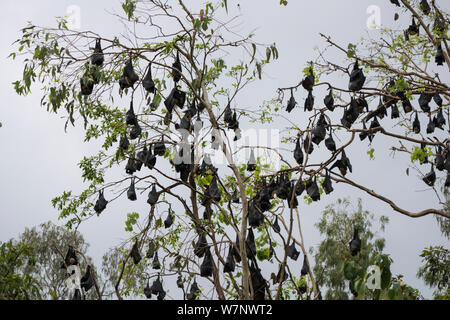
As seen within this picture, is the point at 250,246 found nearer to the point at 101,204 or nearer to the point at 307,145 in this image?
the point at 307,145

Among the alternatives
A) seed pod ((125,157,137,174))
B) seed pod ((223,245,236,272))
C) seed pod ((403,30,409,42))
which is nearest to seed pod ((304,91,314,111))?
seed pod ((125,157,137,174))

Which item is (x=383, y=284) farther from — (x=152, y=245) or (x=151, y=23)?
(x=151, y=23)

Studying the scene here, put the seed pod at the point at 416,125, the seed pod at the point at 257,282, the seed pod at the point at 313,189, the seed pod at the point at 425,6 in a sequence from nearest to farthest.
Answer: the seed pod at the point at 257,282 < the seed pod at the point at 313,189 < the seed pod at the point at 416,125 < the seed pod at the point at 425,6

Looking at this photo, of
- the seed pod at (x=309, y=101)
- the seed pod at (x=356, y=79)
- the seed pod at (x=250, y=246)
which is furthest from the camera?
the seed pod at (x=309, y=101)

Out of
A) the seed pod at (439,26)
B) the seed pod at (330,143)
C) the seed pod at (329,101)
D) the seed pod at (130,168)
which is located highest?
the seed pod at (439,26)

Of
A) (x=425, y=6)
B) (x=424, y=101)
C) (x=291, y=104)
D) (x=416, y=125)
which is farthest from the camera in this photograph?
(x=425, y=6)

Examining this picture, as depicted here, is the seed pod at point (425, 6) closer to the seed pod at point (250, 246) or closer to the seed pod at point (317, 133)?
the seed pod at point (317, 133)

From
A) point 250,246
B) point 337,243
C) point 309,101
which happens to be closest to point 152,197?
point 250,246

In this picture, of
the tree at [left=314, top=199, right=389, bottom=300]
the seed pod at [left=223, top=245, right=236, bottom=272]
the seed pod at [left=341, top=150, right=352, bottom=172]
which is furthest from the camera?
the tree at [left=314, top=199, right=389, bottom=300]

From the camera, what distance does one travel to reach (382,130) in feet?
17.1

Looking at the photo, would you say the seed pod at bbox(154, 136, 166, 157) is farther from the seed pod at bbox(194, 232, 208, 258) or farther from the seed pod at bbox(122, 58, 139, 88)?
the seed pod at bbox(194, 232, 208, 258)

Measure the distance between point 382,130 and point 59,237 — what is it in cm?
1875

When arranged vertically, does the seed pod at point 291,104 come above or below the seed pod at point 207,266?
above

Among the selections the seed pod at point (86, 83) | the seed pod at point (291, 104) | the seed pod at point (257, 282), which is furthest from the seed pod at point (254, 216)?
the seed pod at point (291, 104)
